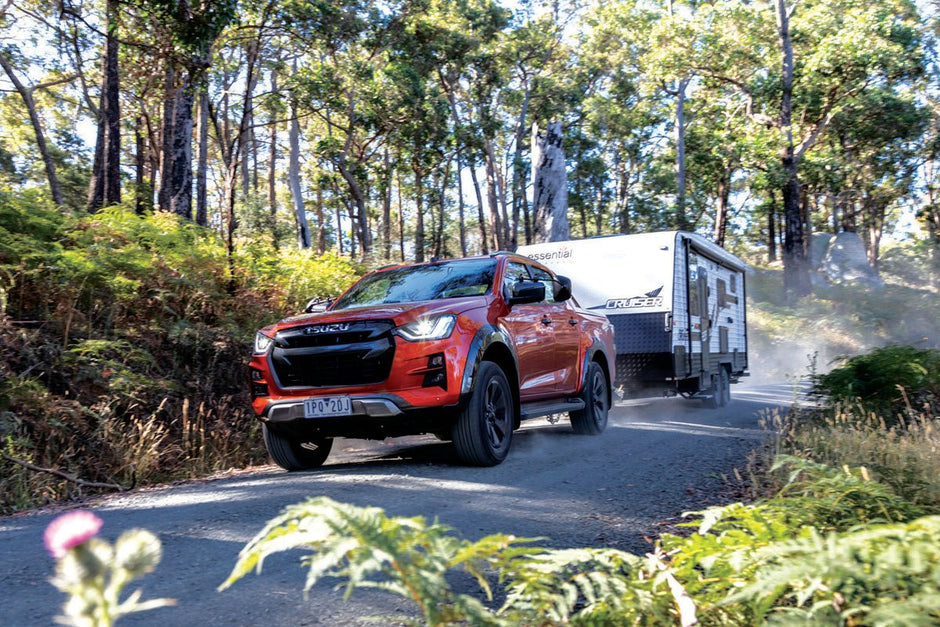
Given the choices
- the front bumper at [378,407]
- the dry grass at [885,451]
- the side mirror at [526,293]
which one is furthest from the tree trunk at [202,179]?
the dry grass at [885,451]

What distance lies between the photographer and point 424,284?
793 centimetres

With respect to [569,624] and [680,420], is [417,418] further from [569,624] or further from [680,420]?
[680,420]

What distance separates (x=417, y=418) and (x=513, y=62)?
99.4ft

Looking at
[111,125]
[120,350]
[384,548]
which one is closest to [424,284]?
[120,350]

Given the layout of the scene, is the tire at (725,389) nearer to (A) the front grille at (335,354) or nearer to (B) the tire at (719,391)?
(B) the tire at (719,391)

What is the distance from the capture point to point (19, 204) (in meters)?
10.2

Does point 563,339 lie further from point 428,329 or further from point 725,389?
point 725,389

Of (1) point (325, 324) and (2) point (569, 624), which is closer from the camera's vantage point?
(2) point (569, 624)

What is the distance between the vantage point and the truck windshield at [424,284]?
770 centimetres

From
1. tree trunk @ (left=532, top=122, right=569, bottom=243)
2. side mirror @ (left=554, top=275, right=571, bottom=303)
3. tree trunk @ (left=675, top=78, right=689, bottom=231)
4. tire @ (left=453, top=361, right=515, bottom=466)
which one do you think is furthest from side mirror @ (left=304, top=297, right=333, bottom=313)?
tree trunk @ (left=675, top=78, right=689, bottom=231)

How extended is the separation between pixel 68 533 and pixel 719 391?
14.8 meters

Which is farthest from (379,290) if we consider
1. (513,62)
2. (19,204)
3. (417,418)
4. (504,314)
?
(513,62)

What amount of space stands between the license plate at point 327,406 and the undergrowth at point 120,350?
1868 mm

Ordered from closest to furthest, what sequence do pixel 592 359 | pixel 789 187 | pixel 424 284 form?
pixel 424 284 → pixel 592 359 → pixel 789 187
